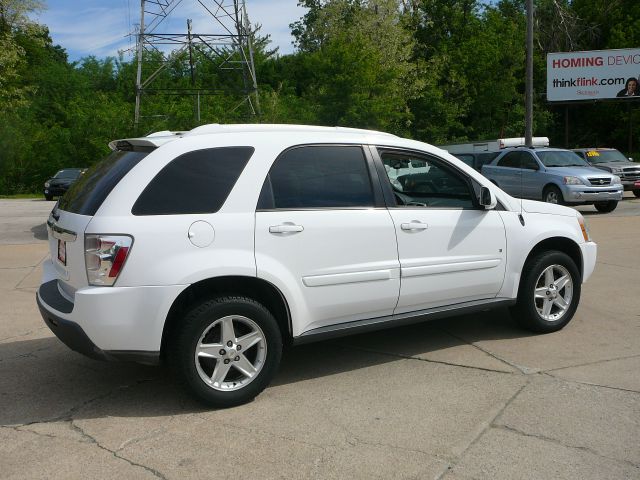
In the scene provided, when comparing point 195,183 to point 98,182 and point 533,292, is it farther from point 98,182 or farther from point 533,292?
point 533,292

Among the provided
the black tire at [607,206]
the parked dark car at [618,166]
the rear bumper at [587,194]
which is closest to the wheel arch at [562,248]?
the rear bumper at [587,194]

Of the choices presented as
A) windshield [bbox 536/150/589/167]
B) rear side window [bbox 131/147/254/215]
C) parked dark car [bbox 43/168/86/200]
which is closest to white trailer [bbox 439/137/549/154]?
windshield [bbox 536/150/589/167]

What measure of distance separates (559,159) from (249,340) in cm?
1686

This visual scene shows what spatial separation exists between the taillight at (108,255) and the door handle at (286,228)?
898mm

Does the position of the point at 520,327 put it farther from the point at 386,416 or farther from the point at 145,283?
the point at 145,283

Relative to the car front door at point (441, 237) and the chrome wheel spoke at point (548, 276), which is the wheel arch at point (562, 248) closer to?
the chrome wheel spoke at point (548, 276)

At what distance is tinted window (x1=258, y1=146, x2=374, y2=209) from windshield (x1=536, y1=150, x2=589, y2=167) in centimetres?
1534

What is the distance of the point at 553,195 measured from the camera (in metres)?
18.6

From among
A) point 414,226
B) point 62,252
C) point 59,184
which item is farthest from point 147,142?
point 59,184

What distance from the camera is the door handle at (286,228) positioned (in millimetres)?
4527

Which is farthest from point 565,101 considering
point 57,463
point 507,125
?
point 57,463

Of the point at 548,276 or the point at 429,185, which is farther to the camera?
the point at 548,276

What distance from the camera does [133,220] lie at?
13.7 ft

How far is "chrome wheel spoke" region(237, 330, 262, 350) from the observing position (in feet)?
14.6
